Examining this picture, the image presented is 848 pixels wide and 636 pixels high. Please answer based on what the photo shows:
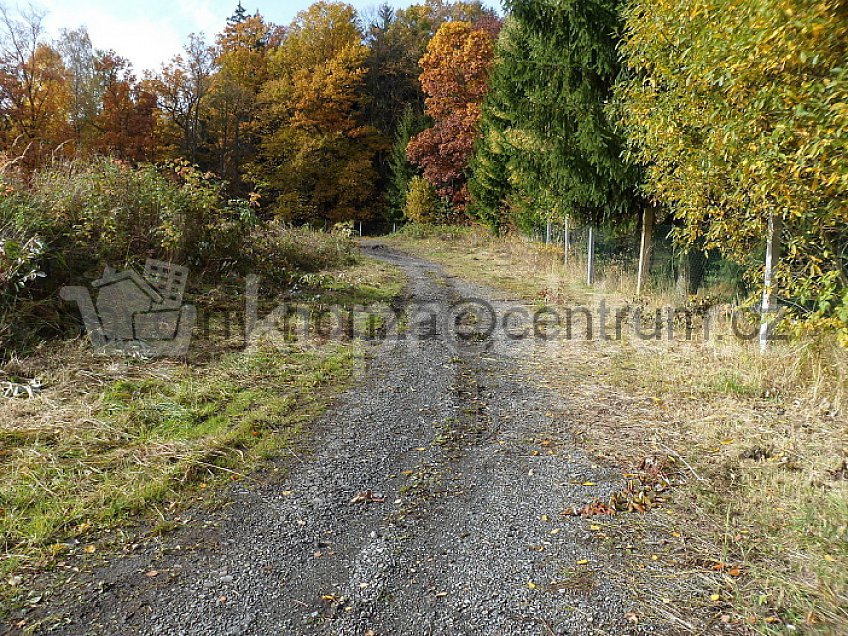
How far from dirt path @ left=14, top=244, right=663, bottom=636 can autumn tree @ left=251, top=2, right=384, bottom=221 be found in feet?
90.7

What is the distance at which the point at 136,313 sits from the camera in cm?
700

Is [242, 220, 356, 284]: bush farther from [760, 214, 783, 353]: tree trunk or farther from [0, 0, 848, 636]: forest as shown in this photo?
[760, 214, 783, 353]: tree trunk

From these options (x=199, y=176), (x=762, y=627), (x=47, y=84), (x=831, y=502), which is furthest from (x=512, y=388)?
(x=47, y=84)

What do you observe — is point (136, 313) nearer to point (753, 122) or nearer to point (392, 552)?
point (392, 552)

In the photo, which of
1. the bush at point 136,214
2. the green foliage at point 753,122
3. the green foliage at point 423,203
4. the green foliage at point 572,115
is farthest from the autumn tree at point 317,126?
the green foliage at point 753,122

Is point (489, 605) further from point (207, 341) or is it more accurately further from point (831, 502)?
point (207, 341)

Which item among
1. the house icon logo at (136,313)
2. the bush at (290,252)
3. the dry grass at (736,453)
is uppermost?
the bush at (290,252)

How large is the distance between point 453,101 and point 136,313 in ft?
78.0

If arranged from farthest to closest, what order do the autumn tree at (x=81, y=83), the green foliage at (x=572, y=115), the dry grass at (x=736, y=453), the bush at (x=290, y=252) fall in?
1. the autumn tree at (x=81, y=83)
2. the bush at (x=290, y=252)
3. the green foliage at (x=572, y=115)
4. the dry grass at (x=736, y=453)

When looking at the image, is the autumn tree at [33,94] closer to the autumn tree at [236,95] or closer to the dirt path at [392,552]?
the autumn tree at [236,95]

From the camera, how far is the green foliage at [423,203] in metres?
29.3

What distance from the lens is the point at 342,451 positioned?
4.51 meters

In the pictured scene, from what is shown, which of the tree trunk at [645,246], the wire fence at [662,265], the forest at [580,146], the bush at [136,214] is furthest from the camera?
the tree trunk at [645,246]

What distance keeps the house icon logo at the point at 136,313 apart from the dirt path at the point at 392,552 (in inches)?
112
